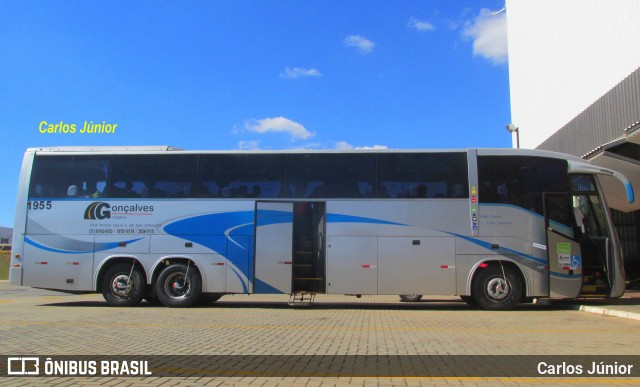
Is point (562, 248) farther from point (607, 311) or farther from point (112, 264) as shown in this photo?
point (112, 264)

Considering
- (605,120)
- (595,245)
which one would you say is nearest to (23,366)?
(595,245)

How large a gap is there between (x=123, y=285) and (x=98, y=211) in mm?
2094

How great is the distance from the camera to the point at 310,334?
29.5 feet

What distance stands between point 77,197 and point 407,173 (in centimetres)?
883

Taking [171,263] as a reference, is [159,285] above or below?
below

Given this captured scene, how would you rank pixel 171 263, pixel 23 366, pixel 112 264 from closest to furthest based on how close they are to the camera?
pixel 23 366, pixel 171 263, pixel 112 264

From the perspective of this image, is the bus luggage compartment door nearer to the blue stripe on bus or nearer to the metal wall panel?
the blue stripe on bus

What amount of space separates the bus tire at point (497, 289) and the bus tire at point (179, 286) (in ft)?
23.6

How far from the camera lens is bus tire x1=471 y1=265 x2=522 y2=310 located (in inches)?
504

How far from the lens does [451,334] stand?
8875 millimetres

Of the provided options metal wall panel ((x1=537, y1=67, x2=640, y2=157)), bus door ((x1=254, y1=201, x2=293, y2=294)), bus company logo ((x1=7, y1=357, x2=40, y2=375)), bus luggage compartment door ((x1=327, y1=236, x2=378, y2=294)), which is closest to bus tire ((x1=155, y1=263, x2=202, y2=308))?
bus door ((x1=254, y1=201, x2=293, y2=294))

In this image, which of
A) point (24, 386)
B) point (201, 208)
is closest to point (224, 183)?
point (201, 208)

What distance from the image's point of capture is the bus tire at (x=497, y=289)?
12812 millimetres

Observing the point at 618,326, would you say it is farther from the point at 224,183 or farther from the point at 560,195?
the point at 224,183
